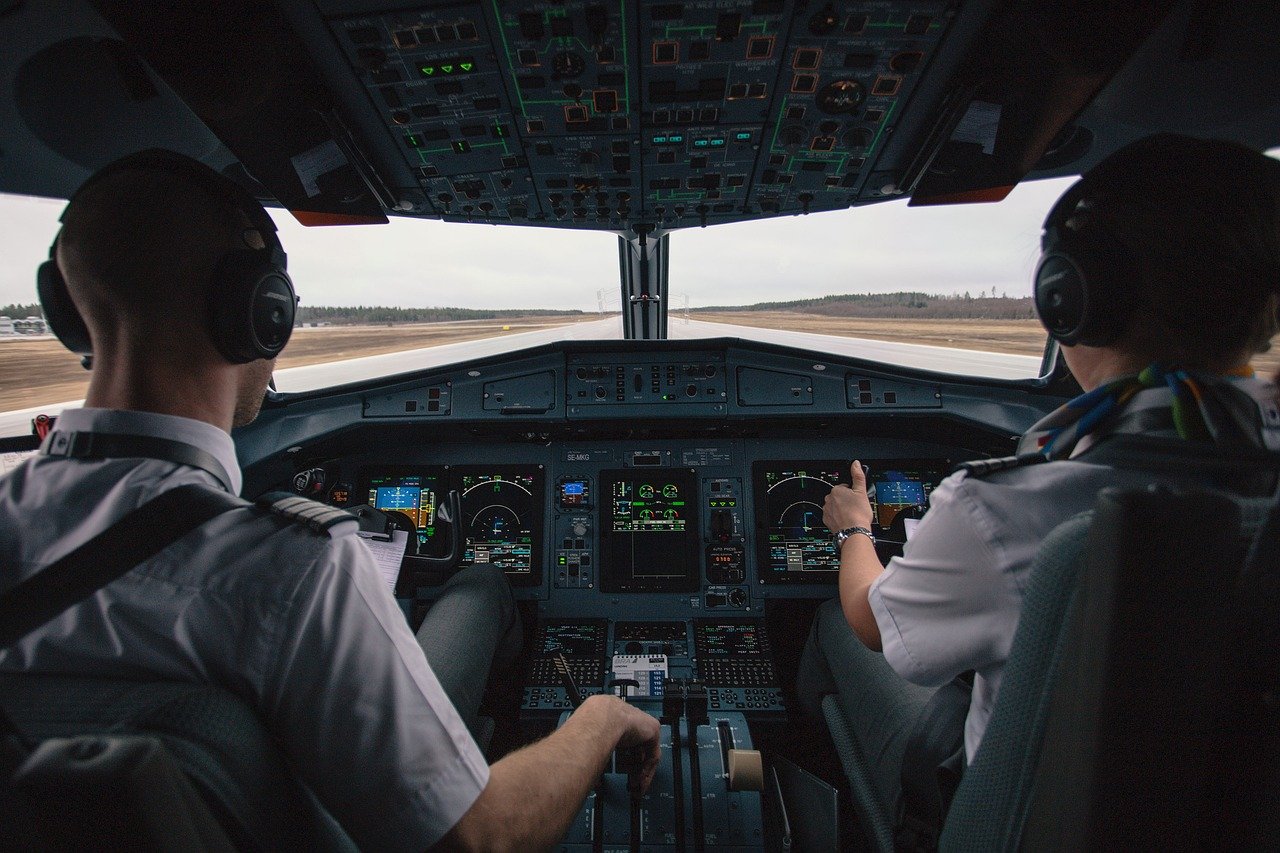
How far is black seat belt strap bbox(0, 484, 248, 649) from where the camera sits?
59 cm

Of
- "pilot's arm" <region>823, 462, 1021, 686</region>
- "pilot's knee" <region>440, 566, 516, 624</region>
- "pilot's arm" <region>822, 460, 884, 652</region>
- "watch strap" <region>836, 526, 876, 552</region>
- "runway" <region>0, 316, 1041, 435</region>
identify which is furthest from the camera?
"runway" <region>0, 316, 1041, 435</region>

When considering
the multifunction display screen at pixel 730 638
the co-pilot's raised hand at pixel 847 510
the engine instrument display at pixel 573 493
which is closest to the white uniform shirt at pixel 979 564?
the co-pilot's raised hand at pixel 847 510

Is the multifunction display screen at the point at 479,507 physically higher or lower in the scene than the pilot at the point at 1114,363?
lower

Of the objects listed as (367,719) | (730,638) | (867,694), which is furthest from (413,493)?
(367,719)

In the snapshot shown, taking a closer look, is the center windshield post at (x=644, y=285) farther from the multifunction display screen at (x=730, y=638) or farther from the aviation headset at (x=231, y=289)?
the aviation headset at (x=231, y=289)

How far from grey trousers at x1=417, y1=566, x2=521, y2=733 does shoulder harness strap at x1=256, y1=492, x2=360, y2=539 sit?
3.40ft

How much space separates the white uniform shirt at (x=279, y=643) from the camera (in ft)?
2.14

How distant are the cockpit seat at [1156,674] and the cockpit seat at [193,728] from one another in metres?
0.90

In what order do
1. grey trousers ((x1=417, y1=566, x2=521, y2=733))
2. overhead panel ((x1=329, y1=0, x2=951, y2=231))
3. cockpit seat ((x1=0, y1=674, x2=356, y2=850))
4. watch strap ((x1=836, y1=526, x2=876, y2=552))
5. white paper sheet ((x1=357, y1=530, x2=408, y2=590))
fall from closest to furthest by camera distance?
cockpit seat ((x1=0, y1=674, x2=356, y2=850))
overhead panel ((x1=329, y1=0, x2=951, y2=231))
watch strap ((x1=836, y1=526, x2=876, y2=552))
grey trousers ((x1=417, y1=566, x2=521, y2=733))
white paper sheet ((x1=357, y1=530, x2=408, y2=590))

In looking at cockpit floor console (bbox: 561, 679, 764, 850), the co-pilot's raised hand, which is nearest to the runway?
the co-pilot's raised hand

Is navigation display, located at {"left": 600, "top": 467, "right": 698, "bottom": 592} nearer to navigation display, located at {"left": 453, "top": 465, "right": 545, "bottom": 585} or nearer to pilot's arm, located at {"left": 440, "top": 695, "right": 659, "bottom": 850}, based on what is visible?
navigation display, located at {"left": 453, "top": 465, "right": 545, "bottom": 585}

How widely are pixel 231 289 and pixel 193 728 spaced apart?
2.03 ft

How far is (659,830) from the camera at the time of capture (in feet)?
5.65

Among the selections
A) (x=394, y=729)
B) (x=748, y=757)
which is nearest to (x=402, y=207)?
(x=394, y=729)
